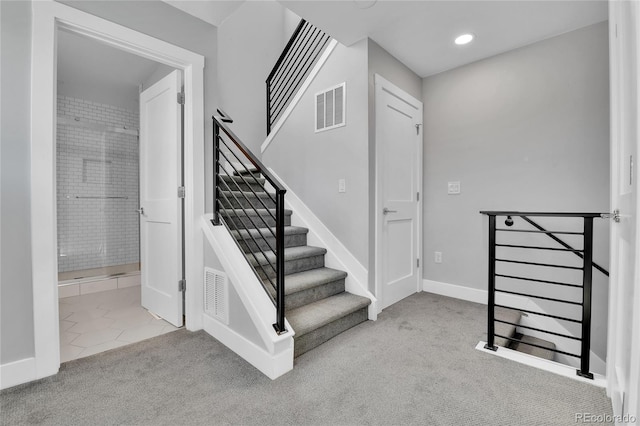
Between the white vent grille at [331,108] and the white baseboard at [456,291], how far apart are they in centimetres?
202

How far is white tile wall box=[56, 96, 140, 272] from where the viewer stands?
3934 millimetres

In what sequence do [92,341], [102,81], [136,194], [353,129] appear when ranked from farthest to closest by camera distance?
[136,194], [102,81], [353,129], [92,341]

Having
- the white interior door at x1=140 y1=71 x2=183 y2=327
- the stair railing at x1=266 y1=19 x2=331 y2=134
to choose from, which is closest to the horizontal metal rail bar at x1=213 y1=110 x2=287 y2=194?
the white interior door at x1=140 y1=71 x2=183 y2=327

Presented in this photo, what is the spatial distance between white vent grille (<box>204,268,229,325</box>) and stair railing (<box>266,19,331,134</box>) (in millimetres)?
2250

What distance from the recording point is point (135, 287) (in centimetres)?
377

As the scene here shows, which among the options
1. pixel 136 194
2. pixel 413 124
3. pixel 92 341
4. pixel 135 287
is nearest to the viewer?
pixel 92 341

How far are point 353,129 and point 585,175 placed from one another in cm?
192

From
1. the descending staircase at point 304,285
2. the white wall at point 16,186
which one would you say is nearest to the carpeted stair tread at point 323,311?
the descending staircase at point 304,285

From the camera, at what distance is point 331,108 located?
9.15 ft

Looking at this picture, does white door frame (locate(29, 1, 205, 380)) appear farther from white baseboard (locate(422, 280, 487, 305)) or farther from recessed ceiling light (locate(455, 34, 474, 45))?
white baseboard (locate(422, 280, 487, 305))

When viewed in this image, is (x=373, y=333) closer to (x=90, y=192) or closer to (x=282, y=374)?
(x=282, y=374)

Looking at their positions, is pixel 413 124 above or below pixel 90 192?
above

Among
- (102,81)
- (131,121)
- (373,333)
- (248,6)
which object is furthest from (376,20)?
(131,121)

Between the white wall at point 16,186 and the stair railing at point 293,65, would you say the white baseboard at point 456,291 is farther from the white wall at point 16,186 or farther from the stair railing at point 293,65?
the white wall at point 16,186
